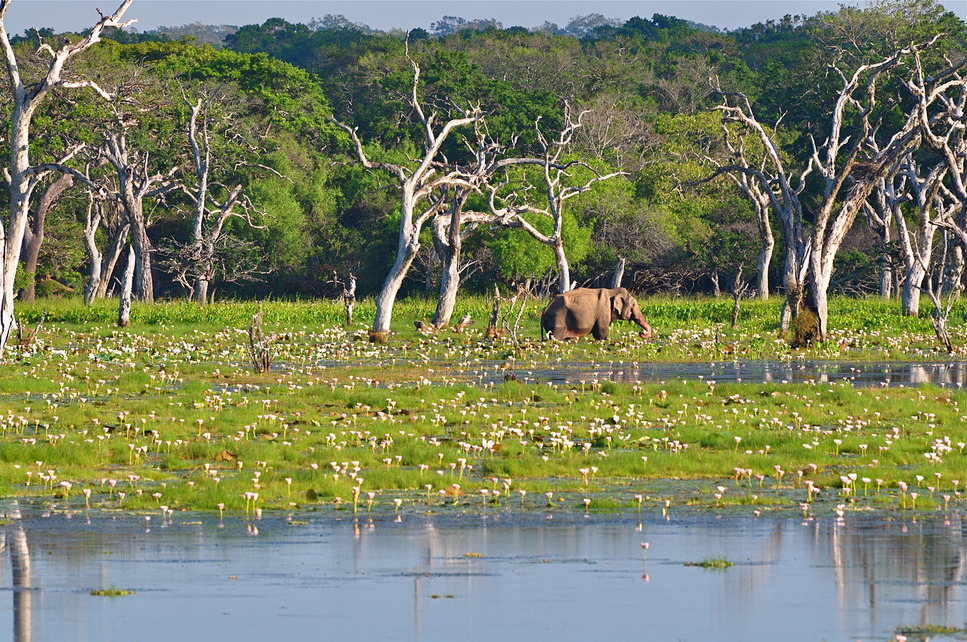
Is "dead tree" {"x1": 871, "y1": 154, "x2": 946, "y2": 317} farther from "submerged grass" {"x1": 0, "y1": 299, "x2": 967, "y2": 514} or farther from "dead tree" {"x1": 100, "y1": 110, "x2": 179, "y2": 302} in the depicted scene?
"dead tree" {"x1": 100, "y1": 110, "x2": 179, "y2": 302}

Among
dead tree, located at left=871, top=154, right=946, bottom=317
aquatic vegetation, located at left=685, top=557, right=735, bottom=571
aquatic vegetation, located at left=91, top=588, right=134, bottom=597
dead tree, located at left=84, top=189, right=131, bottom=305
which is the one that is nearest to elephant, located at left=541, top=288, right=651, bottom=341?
dead tree, located at left=871, top=154, right=946, bottom=317

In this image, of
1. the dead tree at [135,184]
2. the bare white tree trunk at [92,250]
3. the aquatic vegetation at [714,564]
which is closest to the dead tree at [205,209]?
the dead tree at [135,184]

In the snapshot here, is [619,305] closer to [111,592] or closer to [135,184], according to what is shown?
[135,184]

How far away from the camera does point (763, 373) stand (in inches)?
1163

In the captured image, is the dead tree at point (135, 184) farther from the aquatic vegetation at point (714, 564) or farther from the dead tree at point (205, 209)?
the aquatic vegetation at point (714, 564)

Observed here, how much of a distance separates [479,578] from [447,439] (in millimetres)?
7480

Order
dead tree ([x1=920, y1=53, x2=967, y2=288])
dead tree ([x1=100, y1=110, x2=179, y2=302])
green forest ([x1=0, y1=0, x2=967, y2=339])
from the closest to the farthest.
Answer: dead tree ([x1=920, y1=53, x2=967, y2=288]), dead tree ([x1=100, y1=110, x2=179, y2=302]), green forest ([x1=0, y1=0, x2=967, y2=339])

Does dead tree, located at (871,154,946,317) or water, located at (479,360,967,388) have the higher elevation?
dead tree, located at (871,154,946,317)

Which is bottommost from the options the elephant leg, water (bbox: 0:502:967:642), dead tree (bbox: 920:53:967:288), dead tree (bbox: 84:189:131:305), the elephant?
water (bbox: 0:502:967:642)

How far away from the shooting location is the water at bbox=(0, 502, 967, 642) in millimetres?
8898

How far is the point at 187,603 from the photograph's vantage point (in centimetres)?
955

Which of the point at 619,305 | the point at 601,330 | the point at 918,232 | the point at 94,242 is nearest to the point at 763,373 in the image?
the point at 601,330


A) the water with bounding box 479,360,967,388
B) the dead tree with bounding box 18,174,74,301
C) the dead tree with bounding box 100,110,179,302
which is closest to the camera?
the water with bounding box 479,360,967,388

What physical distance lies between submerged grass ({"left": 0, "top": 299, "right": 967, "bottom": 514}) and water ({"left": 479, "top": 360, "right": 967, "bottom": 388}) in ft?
3.36
